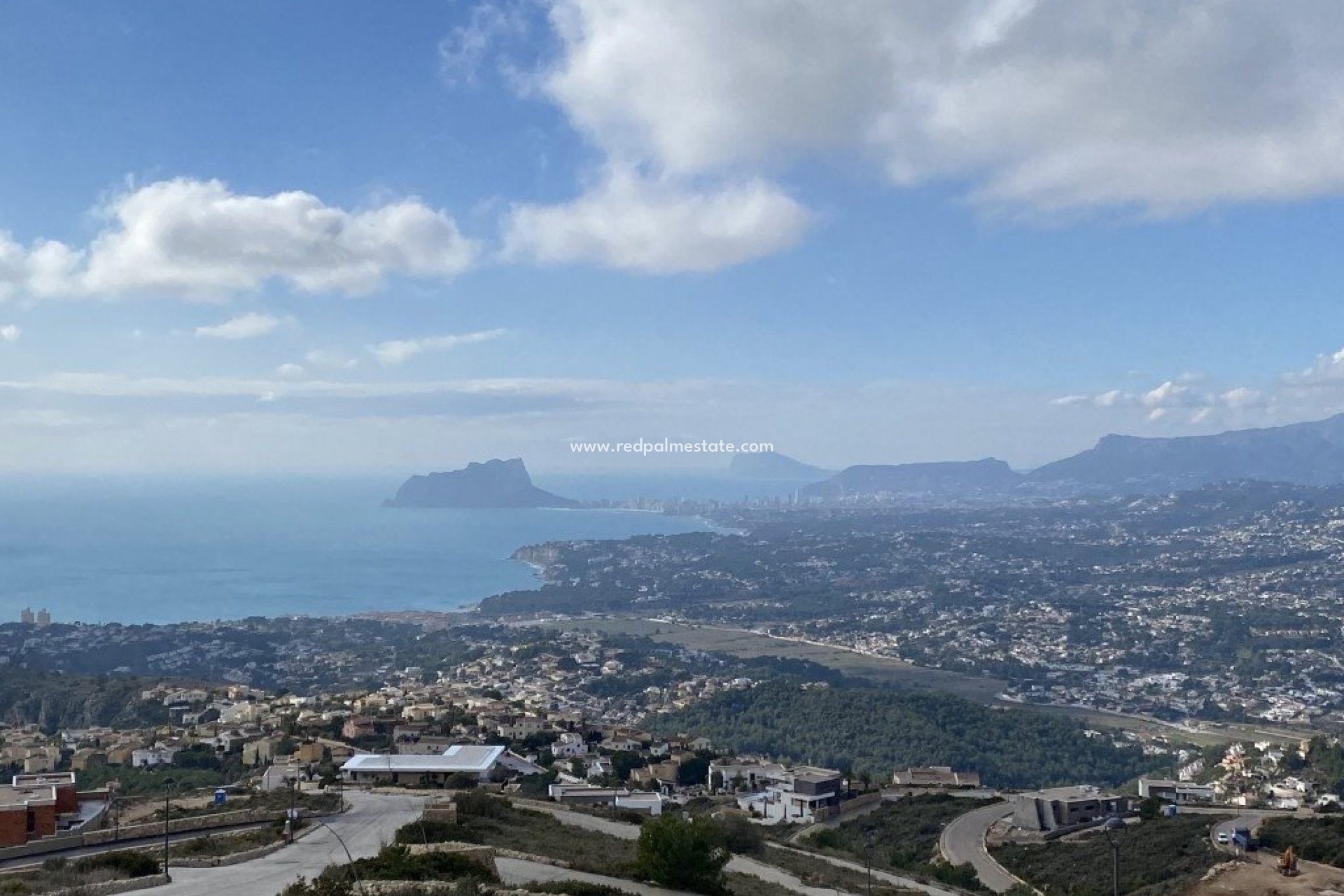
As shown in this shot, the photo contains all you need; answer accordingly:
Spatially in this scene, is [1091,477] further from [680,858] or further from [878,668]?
[680,858]

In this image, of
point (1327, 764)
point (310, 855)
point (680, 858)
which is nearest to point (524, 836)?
point (310, 855)

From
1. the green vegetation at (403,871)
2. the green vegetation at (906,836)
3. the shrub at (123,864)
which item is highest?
the green vegetation at (403,871)

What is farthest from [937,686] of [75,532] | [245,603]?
[75,532]

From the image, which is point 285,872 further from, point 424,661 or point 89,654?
point 89,654

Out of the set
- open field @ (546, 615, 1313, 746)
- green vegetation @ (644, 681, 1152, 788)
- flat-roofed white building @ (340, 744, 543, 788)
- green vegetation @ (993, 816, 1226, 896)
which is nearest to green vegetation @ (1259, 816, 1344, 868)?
green vegetation @ (993, 816, 1226, 896)

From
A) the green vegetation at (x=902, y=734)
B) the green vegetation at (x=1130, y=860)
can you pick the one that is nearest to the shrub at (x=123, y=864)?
the green vegetation at (x=1130, y=860)

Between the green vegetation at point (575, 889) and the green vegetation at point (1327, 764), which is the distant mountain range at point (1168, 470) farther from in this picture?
the green vegetation at point (575, 889)
